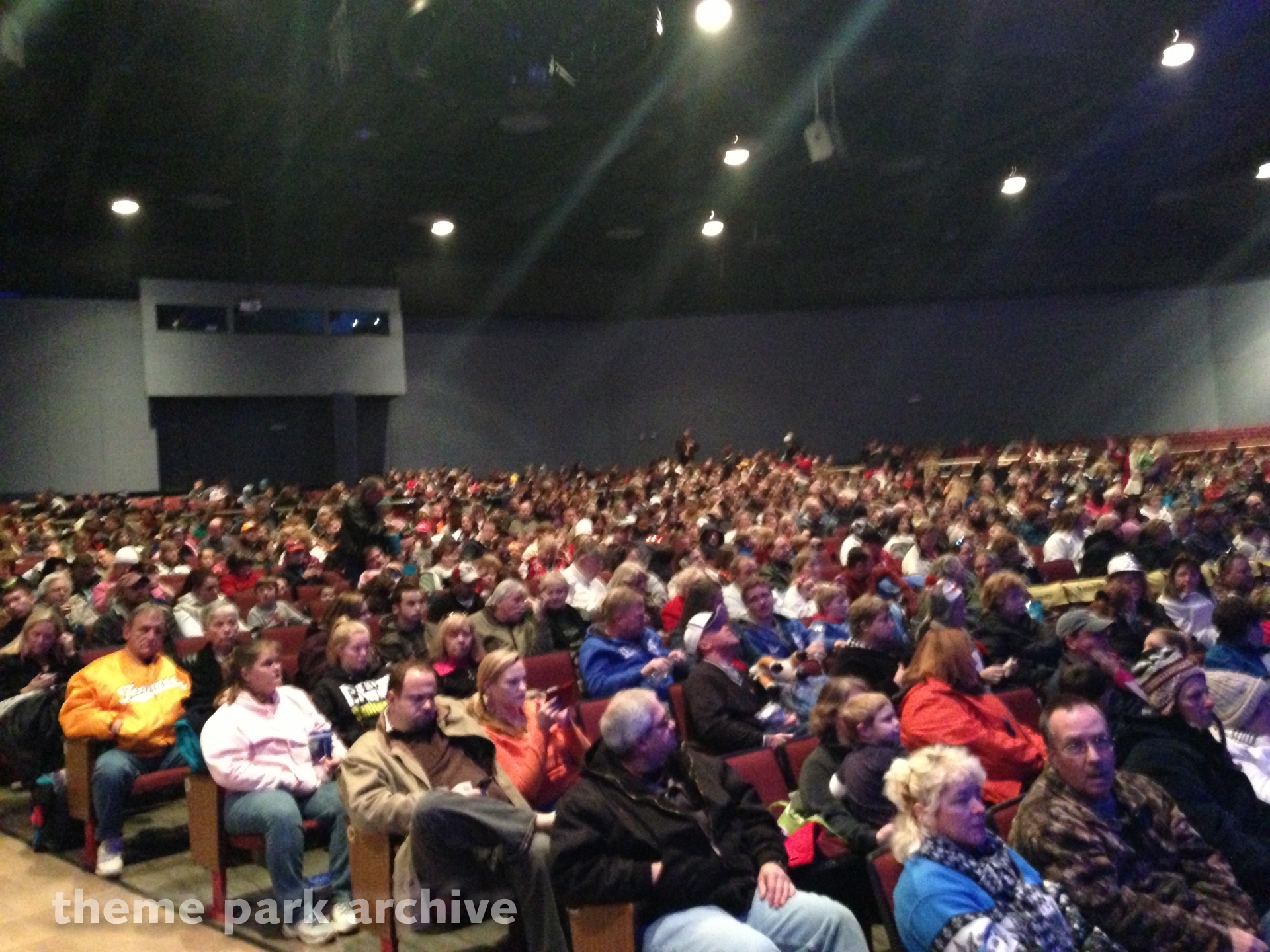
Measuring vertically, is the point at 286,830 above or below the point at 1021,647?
below

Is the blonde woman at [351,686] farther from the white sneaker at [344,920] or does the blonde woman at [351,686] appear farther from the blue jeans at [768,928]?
the blue jeans at [768,928]

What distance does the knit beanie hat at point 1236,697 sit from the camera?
3561 mm

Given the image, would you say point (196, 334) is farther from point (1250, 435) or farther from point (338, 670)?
point (1250, 435)

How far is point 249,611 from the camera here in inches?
235

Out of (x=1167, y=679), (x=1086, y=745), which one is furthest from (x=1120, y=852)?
(x=1167, y=679)

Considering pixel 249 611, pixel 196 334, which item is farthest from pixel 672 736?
pixel 196 334

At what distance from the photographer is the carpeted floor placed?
338 cm

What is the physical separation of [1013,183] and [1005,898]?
1211cm

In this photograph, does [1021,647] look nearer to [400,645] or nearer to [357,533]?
[400,645]

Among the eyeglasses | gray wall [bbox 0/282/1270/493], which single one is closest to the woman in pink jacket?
the eyeglasses

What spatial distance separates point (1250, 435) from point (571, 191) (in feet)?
38.0

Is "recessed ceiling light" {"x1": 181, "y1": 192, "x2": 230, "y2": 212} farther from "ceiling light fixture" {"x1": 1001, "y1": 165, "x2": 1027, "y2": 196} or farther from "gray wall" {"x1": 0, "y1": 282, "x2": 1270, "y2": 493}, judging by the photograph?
"ceiling light fixture" {"x1": 1001, "y1": 165, "x2": 1027, "y2": 196}

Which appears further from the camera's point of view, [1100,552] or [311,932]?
[1100,552]

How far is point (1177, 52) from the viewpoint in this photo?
868 centimetres
